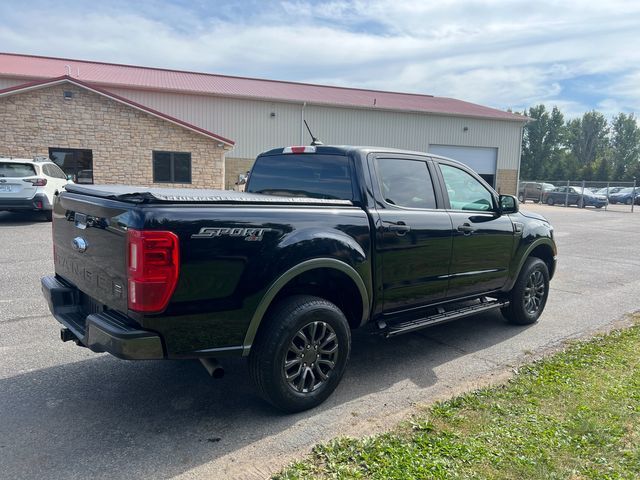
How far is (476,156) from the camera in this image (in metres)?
33.7

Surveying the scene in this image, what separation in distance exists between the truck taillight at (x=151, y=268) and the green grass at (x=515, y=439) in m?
1.21

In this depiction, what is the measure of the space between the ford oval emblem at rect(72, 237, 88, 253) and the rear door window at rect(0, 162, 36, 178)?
1071 centimetres

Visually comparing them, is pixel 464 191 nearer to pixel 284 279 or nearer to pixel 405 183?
pixel 405 183

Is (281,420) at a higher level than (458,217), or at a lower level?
lower

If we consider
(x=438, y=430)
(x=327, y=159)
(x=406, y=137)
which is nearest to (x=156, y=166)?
(x=406, y=137)

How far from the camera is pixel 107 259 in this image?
3121 mm

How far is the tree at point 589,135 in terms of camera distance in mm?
92875

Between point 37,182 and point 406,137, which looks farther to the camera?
point 406,137

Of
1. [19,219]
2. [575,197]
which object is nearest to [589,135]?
[575,197]

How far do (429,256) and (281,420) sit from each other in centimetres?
188

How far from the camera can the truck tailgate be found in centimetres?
298

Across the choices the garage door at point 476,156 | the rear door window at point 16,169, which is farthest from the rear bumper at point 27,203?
the garage door at point 476,156

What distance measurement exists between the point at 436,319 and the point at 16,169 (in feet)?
39.3

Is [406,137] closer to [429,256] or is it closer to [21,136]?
[21,136]
